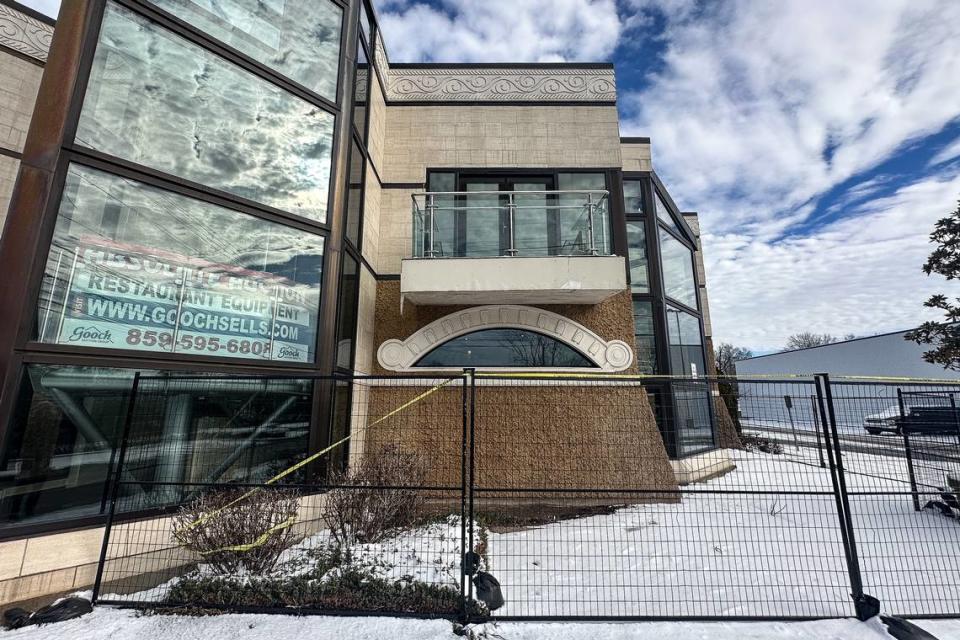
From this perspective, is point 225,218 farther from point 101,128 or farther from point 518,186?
point 518,186

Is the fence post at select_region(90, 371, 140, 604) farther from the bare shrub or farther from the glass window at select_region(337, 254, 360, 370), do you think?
the glass window at select_region(337, 254, 360, 370)

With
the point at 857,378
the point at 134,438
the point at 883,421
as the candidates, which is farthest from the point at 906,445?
the point at 134,438

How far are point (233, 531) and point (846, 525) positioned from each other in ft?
18.0

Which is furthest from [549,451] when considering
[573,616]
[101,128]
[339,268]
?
[101,128]

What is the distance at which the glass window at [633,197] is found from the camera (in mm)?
9062

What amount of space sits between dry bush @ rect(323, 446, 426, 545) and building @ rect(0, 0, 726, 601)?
0.78m

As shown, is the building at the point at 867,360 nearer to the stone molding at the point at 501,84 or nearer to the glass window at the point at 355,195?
the stone molding at the point at 501,84

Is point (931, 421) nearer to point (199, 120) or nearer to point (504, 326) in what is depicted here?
point (504, 326)

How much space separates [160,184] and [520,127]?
6127 mm

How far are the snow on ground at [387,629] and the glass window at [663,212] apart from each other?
7.95m

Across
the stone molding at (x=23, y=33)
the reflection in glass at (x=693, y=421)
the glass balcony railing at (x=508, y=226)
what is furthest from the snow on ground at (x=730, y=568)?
the stone molding at (x=23, y=33)

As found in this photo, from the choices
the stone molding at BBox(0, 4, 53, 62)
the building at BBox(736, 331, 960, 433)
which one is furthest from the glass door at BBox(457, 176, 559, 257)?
the stone molding at BBox(0, 4, 53, 62)

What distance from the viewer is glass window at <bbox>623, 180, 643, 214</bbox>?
9062 mm

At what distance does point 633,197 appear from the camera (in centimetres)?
916
